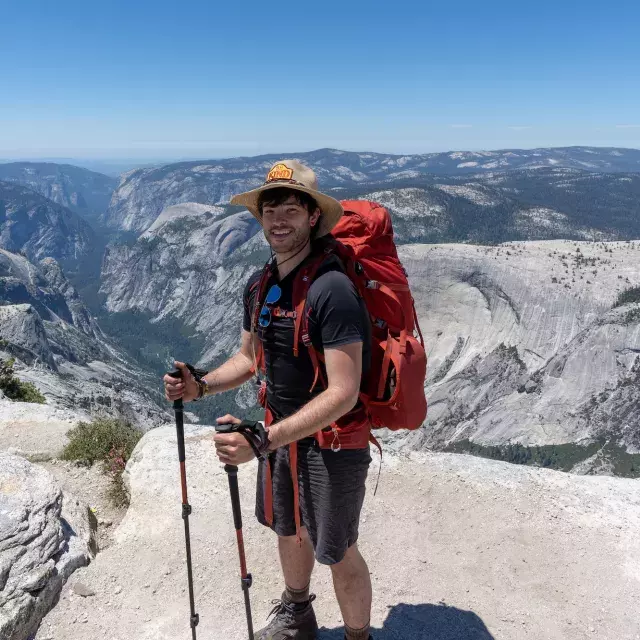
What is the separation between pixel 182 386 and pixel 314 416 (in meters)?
1.84

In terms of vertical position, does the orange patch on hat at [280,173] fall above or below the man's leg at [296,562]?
above

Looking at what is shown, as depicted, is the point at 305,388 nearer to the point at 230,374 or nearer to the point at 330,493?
the point at 330,493

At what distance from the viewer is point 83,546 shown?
27.6 ft

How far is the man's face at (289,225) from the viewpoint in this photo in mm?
4613

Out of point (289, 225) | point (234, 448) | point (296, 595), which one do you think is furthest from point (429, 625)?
point (289, 225)

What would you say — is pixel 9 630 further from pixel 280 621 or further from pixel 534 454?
pixel 534 454

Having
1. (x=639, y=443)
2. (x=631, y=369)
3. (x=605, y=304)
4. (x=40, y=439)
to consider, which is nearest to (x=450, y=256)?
(x=605, y=304)

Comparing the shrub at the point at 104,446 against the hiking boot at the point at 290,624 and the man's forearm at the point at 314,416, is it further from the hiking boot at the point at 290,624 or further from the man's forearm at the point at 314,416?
the man's forearm at the point at 314,416

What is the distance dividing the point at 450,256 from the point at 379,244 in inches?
5148

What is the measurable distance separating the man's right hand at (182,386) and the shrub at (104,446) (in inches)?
266

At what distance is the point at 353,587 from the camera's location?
538 cm

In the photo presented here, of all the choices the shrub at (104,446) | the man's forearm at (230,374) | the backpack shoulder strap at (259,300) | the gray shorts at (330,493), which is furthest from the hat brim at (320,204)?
the shrub at (104,446)

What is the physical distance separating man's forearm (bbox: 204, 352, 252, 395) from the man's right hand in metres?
0.17

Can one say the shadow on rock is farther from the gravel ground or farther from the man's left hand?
the man's left hand
